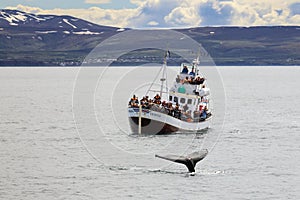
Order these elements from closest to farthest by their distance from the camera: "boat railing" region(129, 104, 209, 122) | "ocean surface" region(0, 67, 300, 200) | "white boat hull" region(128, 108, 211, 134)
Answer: "ocean surface" region(0, 67, 300, 200) → "boat railing" region(129, 104, 209, 122) → "white boat hull" region(128, 108, 211, 134)

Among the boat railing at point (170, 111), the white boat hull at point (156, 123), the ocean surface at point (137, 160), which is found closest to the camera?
the ocean surface at point (137, 160)

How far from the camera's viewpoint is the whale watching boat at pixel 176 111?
59.5 metres

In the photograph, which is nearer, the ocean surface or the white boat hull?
the ocean surface

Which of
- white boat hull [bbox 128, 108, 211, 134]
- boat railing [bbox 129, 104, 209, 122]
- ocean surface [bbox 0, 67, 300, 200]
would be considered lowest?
ocean surface [bbox 0, 67, 300, 200]

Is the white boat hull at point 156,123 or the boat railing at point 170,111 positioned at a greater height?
the boat railing at point 170,111

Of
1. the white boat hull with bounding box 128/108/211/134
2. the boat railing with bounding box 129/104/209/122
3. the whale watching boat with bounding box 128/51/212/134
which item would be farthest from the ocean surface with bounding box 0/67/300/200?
the boat railing with bounding box 129/104/209/122

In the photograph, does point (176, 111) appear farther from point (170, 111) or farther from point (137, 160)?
point (137, 160)

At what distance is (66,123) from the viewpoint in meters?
71.0

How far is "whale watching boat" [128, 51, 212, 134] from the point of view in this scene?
59.5m

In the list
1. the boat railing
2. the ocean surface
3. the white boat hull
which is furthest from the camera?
the white boat hull

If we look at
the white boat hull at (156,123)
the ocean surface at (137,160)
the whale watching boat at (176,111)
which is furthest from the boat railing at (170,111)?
the ocean surface at (137,160)

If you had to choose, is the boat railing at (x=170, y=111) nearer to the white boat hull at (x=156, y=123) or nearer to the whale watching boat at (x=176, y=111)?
the whale watching boat at (x=176, y=111)

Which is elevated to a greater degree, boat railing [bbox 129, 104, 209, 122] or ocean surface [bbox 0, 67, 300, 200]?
boat railing [bbox 129, 104, 209, 122]

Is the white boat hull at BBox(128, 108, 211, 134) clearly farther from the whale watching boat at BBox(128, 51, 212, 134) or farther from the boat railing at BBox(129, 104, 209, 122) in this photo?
the boat railing at BBox(129, 104, 209, 122)
